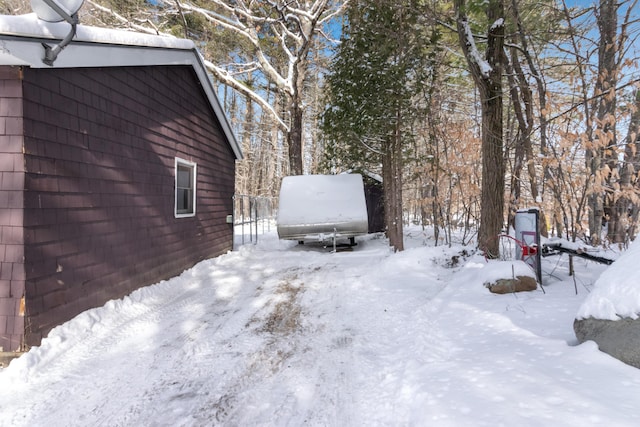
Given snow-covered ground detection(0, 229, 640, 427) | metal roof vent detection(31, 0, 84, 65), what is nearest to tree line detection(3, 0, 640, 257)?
snow-covered ground detection(0, 229, 640, 427)

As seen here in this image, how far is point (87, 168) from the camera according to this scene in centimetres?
405

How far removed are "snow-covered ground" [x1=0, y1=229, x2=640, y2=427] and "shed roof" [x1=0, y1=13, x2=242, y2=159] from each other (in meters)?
2.77

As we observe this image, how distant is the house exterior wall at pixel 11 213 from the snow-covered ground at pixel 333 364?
0.36 m

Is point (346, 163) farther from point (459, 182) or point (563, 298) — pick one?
point (563, 298)

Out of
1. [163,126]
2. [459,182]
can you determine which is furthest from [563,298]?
[163,126]

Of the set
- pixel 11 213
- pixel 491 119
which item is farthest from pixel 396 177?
pixel 11 213

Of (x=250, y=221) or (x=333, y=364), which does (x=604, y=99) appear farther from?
(x=250, y=221)

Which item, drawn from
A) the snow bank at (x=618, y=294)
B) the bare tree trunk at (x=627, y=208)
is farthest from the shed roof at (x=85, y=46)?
the bare tree trunk at (x=627, y=208)

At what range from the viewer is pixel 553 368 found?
2.27 metres

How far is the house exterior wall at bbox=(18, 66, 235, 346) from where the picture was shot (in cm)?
331

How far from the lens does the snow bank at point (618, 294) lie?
221cm

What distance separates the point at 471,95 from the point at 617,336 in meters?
12.9

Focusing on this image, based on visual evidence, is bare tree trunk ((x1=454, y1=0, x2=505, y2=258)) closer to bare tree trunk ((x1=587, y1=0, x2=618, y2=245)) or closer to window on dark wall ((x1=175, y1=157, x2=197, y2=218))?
bare tree trunk ((x1=587, y1=0, x2=618, y2=245))

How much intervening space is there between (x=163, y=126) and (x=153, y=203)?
4.91ft
